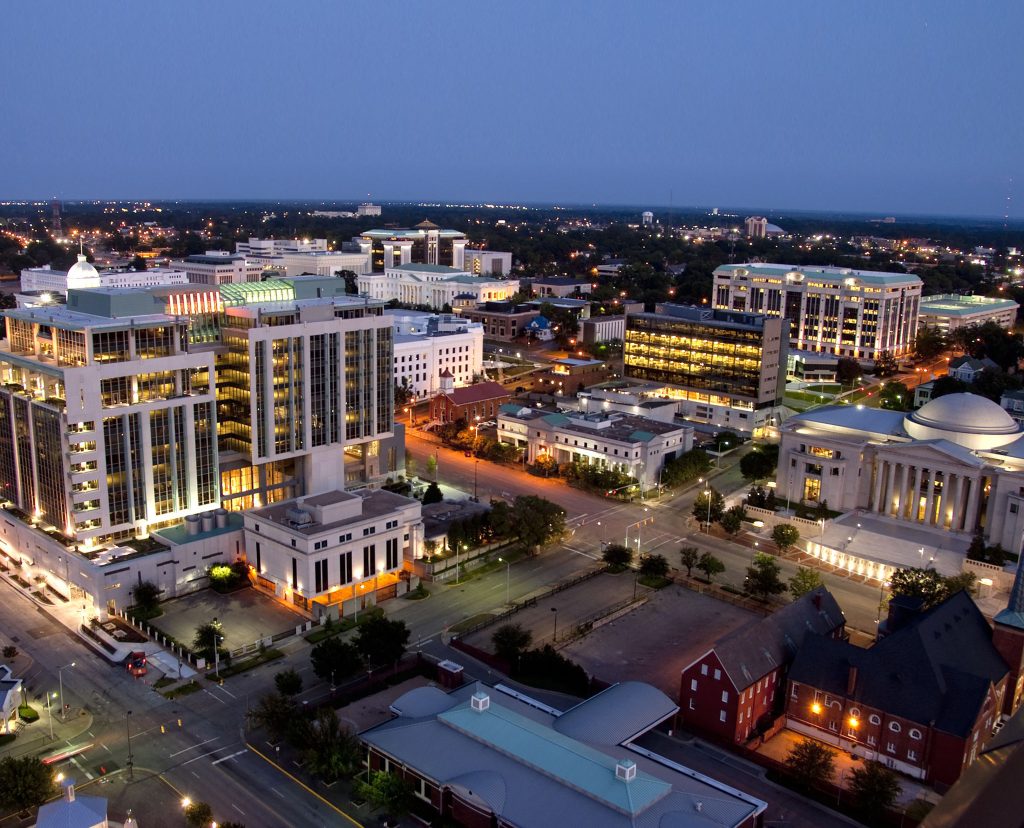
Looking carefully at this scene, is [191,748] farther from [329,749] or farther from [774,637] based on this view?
[774,637]

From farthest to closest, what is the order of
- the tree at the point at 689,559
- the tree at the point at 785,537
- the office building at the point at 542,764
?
the tree at the point at 785,537, the tree at the point at 689,559, the office building at the point at 542,764

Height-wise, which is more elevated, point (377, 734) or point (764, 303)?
point (764, 303)

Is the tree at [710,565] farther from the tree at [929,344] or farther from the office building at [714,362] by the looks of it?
the tree at [929,344]

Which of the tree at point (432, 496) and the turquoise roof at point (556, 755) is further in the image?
the tree at point (432, 496)

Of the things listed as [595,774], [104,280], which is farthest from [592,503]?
[104,280]

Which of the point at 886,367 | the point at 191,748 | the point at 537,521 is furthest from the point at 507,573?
the point at 886,367

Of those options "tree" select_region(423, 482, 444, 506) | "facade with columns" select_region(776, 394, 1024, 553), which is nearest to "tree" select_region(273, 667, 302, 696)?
"tree" select_region(423, 482, 444, 506)

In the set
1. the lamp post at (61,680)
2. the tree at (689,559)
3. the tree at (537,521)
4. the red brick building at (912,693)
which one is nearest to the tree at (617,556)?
the tree at (689,559)

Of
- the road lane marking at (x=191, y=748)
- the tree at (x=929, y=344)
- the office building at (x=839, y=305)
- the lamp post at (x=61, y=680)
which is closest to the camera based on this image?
the road lane marking at (x=191, y=748)

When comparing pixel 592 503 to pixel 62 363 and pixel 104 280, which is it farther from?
pixel 104 280
